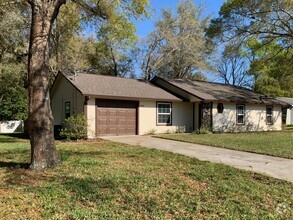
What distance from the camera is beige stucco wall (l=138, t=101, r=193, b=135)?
17.8 m

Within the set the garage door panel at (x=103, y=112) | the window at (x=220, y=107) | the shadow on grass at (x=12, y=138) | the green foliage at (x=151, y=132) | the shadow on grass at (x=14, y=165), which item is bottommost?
the shadow on grass at (x=12, y=138)

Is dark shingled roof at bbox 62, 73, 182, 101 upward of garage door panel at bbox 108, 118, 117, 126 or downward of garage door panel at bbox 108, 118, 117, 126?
upward

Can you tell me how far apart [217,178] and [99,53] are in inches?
1057

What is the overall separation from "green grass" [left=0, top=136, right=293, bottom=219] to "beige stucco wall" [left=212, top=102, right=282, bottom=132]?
12.4m

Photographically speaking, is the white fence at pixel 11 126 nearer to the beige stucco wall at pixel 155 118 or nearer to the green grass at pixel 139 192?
the beige stucco wall at pixel 155 118

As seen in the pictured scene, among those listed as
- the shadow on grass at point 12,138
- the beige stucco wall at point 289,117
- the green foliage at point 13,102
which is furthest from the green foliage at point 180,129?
the beige stucco wall at point 289,117

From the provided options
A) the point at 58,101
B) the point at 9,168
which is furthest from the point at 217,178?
the point at 58,101

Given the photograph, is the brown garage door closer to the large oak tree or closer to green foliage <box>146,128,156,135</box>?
green foliage <box>146,128,156,135</box>

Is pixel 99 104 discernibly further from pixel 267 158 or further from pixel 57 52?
pixel 267 158

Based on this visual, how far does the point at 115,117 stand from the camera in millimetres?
16797

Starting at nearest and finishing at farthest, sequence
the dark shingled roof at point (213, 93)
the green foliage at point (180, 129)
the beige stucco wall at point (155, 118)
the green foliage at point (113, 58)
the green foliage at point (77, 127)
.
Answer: the green foliage at point (77, 127) < the beige stucco wall at point (155, 118) < the green foliage at point (180, 129) < the dark shingled roof at point (213, 93) < the green foliage at point (113, 58)

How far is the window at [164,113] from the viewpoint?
1858 centimetres

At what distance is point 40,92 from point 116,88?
35.6 ft

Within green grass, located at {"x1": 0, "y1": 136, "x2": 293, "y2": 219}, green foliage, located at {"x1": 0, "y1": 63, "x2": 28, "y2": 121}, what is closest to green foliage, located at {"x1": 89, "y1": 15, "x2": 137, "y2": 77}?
green foliage, located at {"x1": 0, "y1": 63, "x2": 28, "y2": 121}
